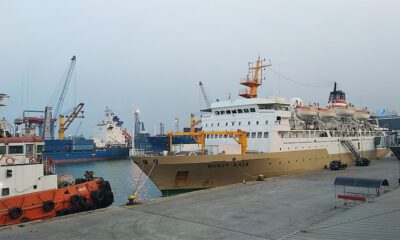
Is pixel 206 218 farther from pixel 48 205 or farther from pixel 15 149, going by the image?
pixel 15 149

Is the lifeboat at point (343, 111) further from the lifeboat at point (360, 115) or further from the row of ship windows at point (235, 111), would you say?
the row of ship windows at point (235, 111)

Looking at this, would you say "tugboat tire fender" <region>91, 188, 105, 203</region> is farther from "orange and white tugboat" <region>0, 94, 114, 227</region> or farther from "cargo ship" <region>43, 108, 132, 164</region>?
"cargo ship" <region>43, 108, 132, 164</region>

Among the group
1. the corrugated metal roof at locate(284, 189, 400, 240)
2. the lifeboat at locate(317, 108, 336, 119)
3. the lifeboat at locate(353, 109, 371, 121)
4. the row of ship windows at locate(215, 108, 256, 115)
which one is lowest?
the corrugated metal roof at locate(284, 189, 400, 240)

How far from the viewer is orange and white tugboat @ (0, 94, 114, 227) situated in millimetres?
15273

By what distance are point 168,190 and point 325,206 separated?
463 inches

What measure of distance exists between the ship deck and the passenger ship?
5.15 metres

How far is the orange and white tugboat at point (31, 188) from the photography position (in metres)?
15.3

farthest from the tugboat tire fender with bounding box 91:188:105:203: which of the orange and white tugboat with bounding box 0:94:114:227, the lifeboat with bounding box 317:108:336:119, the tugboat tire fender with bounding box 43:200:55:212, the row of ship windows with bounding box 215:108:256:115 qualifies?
the lifeboat with bounding box 317:108:336:119

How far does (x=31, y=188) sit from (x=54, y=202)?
1288mm

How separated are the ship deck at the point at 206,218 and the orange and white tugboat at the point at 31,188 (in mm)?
3955

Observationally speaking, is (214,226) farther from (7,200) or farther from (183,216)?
(7,200)

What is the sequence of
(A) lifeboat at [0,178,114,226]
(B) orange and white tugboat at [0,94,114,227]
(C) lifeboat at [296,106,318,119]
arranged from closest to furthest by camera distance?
1. (A) lifeboat at [0,178,114,226]
2. (B) orange and white tugboat at [0,94,114,227]
3. (C) lifeboat at [296,106,318,119]

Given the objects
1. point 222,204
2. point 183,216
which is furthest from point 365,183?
point 183,216

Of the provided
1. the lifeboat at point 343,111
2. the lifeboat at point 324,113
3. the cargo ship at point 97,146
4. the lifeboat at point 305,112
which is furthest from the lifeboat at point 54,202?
the cargo ship at point 97,146
